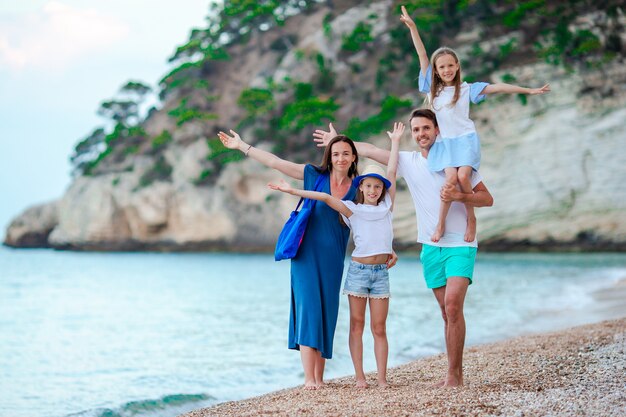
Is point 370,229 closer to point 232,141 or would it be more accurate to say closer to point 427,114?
point 427,114

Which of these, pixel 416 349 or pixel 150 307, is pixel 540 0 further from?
pixel 416 349

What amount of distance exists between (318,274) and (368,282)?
36cm

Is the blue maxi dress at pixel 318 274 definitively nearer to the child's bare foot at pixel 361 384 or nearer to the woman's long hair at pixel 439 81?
the child's bare foot at pixel 361 384

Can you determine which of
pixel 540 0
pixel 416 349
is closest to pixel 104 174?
pixel 540 0

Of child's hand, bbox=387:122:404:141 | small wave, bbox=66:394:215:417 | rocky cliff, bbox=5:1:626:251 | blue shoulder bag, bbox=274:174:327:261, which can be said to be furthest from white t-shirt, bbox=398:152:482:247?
rocky cliff, bbox=5:1:626:251

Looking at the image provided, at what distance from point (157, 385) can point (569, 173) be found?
78.9 ft

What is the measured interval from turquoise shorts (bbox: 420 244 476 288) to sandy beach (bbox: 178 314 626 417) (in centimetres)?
70

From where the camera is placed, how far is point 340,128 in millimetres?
38656

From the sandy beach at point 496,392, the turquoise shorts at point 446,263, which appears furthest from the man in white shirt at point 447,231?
the sandy beach at point 496,392

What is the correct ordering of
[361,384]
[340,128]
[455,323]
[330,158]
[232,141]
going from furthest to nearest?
[340,128] < [232,141] < [330,158] < [361,384] < [455,323]

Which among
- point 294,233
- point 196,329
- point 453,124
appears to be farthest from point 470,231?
point 196,329

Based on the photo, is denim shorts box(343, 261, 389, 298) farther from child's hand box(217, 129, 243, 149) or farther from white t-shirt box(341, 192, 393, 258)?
child's hand box(217, 129, 243, 149)

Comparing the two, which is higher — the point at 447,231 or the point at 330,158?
the point at 330,158

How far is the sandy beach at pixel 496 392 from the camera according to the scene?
3764mm
